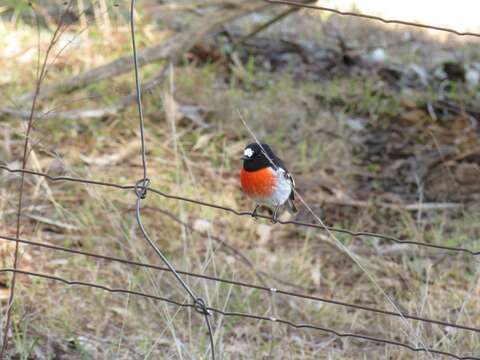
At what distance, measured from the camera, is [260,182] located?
329 cm

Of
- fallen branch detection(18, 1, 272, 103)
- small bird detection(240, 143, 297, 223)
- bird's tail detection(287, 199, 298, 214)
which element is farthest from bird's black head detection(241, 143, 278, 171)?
fallen branch detection(18, 1, 272, 103)

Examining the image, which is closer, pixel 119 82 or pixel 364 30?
pixel 119 82

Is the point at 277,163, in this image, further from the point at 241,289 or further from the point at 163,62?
the point at 163,62

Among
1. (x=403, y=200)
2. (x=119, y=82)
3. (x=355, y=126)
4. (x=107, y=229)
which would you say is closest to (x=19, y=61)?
(x=119, y=82)

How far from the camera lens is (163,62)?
6445 mm

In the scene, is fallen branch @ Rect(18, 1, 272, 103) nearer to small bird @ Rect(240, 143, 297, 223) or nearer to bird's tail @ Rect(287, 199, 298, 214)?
bird's tail @ Rect(287, 199, 298, 214)

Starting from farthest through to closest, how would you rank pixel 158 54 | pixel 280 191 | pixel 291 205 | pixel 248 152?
pixel 158 54 < pixel 291 205 < pixel 280 191 < pixel 248 152

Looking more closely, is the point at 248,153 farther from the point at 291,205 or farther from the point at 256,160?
the point at 291,205

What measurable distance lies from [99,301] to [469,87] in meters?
4.26

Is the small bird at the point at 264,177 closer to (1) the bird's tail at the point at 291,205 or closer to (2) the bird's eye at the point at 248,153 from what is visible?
(2) the bird's eye at the point at 248,153

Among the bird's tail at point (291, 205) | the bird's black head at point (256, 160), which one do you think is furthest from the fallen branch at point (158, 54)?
the bird's black head at point (256, 160)

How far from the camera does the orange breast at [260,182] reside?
328 centimetres

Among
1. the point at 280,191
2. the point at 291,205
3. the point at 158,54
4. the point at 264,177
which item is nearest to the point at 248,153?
the point at 264,177

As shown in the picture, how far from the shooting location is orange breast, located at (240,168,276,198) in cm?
328
